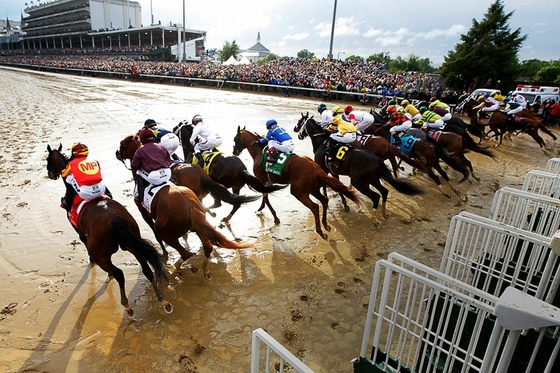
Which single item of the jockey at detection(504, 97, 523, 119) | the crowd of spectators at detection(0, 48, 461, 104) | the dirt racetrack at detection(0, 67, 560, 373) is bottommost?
the dirt racetrack at detection(0, 67, 560, 373)

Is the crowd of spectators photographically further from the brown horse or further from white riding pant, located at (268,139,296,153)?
the brown horse

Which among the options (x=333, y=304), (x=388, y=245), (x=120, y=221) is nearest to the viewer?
(x=120, y=221)

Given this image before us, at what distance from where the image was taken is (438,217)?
7039 millimetres

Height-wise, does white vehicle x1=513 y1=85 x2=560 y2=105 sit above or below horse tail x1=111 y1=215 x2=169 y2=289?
above

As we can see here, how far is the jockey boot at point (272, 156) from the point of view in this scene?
245 inches

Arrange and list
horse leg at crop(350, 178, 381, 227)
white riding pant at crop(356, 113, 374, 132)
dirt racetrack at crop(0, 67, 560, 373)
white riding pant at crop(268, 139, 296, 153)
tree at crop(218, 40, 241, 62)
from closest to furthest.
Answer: dirt racetrack at crop(0, 67, 560, 373)
white riding pant at crop(268, 139, 296, 153)
horse leg at crop(350, 178, 381, 227)
white riding pant at crop(356, 113, 374, 132)
tree at crop(218, 40, 241, 62)

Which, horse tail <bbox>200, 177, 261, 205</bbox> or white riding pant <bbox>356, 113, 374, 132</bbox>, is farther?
white riding pant <bbox>356, 113, 374, 132</bbox>

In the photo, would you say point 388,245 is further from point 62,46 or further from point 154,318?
point 62,46

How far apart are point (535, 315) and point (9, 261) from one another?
247 inches

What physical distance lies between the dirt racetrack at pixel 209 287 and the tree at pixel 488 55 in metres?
22.7

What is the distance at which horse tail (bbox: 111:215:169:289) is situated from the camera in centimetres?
394

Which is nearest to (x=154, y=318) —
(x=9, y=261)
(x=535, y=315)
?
(x=9, y=261)

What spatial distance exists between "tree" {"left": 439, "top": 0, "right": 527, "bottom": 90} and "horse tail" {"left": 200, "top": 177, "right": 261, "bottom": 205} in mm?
28340

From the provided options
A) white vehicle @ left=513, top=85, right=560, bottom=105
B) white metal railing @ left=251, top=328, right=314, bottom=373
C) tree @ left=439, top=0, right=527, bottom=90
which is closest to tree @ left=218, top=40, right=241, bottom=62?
tree @ left=439, top=0, right=527, bottom=90
